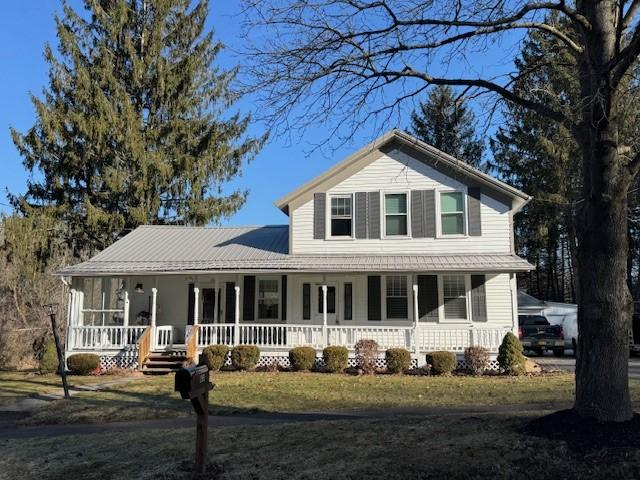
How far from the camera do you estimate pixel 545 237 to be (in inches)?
1318

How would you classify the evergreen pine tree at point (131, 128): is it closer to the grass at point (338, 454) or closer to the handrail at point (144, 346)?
the handrail at point (144, 346)

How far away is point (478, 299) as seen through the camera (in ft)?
57.9

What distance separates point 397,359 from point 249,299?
5.86 meters

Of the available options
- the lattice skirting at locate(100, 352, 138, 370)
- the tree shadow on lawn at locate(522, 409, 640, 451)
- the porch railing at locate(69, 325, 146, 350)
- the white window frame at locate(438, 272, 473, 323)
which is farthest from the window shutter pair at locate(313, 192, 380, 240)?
the tree shadow on lawn at locate(522, 409, 640, 451)

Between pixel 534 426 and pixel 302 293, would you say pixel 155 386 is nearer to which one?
pixel 302 293

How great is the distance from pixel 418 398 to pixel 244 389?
4146 millimetres

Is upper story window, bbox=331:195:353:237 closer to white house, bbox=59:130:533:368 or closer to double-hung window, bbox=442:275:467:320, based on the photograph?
white house, bbox=59:130:533:368

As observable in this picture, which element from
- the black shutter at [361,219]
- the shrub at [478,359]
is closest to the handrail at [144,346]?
the black shutter at [361,219]

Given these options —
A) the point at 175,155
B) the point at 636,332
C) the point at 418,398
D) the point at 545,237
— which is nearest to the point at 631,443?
the point at 418,398

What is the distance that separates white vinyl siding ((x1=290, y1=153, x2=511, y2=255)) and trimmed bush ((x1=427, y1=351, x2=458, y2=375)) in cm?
358

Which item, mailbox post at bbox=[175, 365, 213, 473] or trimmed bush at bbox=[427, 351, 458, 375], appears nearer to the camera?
mailbox post at bbox=[175, 365, 213, 473]

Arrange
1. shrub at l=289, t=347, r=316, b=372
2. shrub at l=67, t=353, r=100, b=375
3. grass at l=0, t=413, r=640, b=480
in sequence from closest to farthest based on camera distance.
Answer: grass at l=0, t=413, r=640, b=480 < shrub at l=289, t=347, r=316, b=372 < shrub at l=67, t=353, r=100, b=375

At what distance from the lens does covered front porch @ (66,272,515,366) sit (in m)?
17.0

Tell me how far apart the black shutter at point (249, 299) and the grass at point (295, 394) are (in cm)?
346
